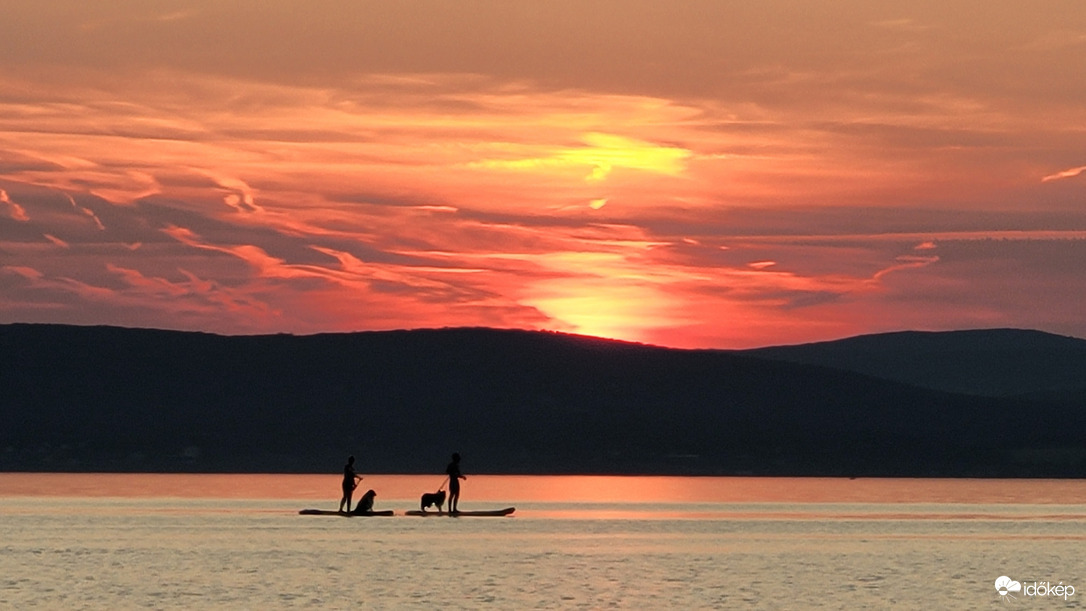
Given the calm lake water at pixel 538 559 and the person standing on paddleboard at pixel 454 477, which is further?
the person standing on paddleboard at pixel 454 477

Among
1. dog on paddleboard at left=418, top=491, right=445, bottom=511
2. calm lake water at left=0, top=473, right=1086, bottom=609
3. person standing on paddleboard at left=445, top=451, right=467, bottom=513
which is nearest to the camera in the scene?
calm lake water at left=0, top=473, right=1086, bottom=609

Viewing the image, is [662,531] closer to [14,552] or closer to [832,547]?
[832,547]

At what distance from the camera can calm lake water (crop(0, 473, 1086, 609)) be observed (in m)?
38.1

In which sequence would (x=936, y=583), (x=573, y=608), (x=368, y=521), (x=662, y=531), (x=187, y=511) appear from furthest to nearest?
(x=187, y=511) → (x=368, y=521) → (x=662, y=531) → (x=936, y=583) → (x=573, y=608)

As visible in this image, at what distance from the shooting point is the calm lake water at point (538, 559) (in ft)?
125

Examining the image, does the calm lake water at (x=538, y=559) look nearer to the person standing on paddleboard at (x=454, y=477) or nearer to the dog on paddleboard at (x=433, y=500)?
the dog on paddleboard at (x=433, y=500)

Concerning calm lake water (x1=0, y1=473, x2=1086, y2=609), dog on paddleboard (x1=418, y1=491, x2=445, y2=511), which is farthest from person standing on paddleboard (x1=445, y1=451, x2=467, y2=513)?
calm lake water (x1=0, y1=473, x2=1086, y2=609)

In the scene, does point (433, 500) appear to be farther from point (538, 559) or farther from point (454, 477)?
point (538, 559)

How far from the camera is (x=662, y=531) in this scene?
210 ft

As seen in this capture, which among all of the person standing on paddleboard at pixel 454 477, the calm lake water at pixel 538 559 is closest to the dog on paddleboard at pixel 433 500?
the person standing on paddleboard at pixel 454 477

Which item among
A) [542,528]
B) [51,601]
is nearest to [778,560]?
[542,528]

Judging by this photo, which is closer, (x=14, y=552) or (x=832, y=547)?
(x=14, y=552)

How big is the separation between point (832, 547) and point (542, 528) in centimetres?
1267

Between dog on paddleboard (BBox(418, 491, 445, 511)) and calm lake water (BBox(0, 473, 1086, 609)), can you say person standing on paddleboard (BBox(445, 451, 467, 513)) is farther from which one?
calm lake water (BBox(0, 473, 1086, 609))
